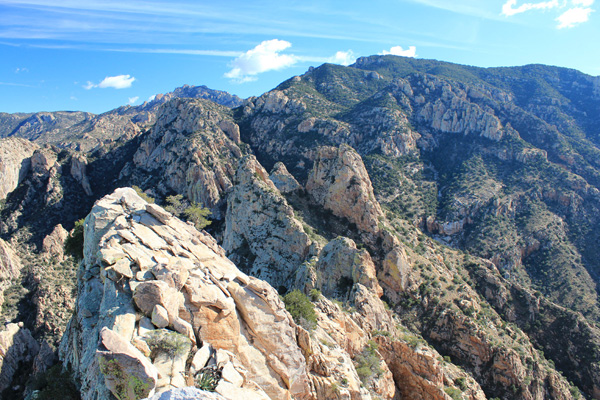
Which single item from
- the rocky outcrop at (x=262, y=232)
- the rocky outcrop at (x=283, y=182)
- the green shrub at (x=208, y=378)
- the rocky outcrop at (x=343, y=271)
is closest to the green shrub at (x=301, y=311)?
the green shrub at (x=208, y=378)

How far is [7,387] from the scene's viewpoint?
3300 cm

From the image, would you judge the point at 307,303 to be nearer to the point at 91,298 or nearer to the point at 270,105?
the point at 91,298

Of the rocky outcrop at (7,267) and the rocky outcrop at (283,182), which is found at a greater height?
the rocky outcrop at (283,182)

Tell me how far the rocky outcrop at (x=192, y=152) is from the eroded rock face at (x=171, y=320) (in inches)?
3063

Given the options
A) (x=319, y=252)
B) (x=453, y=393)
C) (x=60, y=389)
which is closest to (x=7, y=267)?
(x=319, y=252)

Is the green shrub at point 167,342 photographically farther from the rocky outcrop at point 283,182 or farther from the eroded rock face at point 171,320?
the rocky outcrop at point 283,182

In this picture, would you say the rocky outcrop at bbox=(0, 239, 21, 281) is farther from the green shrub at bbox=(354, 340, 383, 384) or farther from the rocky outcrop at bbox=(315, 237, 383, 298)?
the green shrub at bbox=(354, 340, 383, 384)

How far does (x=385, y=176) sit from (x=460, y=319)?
225ft

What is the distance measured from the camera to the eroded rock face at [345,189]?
176 ft

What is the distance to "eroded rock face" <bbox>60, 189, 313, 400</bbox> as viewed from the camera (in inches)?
418

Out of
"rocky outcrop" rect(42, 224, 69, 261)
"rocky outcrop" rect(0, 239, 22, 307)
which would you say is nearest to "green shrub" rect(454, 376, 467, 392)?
"rocky outcrop" rect(0, 239, 22, 307)

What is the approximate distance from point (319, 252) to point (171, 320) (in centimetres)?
3457

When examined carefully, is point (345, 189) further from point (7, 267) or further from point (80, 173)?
point (80, 173)

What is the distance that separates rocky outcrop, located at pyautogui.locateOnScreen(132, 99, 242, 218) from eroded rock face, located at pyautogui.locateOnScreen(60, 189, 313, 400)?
77.8 meters
